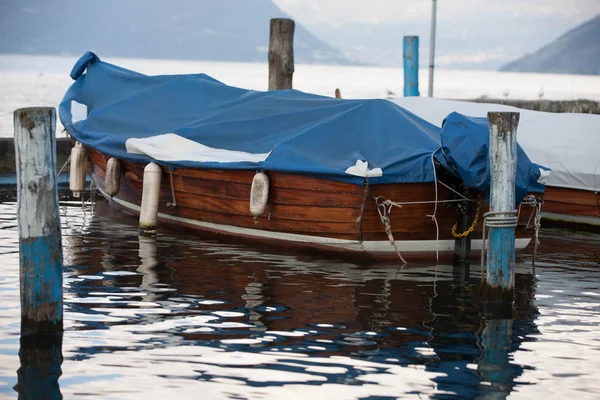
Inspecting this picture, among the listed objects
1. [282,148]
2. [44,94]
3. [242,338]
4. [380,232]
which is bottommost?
[242,338]

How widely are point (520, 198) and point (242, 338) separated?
414cm

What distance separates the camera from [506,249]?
9.18 m

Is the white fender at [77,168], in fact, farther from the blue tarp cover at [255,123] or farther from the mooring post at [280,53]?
the mooring post at [280,53]

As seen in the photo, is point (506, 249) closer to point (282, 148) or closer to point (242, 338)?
point (242, 338)

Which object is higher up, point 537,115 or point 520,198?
point 537,115

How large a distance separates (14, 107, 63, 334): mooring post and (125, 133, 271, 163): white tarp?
15.3ft

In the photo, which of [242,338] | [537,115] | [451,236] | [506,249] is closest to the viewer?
[242,338]

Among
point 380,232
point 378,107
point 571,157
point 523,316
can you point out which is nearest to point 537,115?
point 571,157

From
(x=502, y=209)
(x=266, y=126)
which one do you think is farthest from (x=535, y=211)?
(x=266, y=126)

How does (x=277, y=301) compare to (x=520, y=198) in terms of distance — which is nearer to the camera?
(x=277, y=301)

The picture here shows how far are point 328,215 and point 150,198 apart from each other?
280 cm

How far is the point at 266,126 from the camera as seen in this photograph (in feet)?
43.0

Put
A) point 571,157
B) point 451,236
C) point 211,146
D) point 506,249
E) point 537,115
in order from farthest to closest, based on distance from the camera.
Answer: point 537,115 → point 571,157 → point 211,146 → point 451,236 → point 506,249

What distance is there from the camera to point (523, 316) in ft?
30.7
